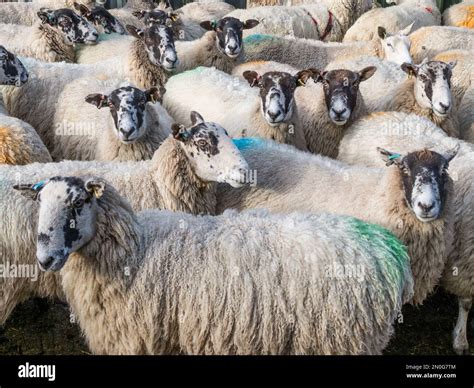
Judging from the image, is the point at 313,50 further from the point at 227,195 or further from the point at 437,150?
the point at 227,195

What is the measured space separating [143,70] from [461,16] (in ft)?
19.9

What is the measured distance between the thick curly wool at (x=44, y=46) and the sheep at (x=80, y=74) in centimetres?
89

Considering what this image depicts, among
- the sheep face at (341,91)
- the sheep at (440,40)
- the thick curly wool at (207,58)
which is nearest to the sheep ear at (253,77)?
the sheep face at (341,91)

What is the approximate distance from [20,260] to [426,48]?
6.13 meters

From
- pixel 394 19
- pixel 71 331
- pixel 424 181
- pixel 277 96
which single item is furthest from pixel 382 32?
pixel 71 331

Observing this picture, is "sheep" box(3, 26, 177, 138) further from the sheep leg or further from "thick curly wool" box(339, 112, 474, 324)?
the sheep leg

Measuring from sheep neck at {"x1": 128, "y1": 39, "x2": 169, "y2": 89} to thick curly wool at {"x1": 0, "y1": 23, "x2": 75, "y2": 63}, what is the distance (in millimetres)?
1295

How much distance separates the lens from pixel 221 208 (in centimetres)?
504

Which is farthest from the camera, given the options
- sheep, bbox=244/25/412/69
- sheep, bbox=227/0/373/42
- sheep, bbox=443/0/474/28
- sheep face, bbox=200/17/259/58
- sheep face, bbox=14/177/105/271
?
sheep, bbox=443/0/474/28

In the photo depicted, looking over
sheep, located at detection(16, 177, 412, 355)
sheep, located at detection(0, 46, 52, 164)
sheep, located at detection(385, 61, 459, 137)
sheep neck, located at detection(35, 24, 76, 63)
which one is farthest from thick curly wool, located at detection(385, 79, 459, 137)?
sheep neck, located at detection(35, 24, 76, 63)

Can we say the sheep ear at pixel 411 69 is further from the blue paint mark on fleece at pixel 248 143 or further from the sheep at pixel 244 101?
the blue paint mark on fleece at pixel 248 143

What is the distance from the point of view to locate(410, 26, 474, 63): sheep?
8.76 m

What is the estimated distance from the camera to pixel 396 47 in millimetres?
8203

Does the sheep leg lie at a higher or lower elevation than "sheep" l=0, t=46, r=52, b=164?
lower
